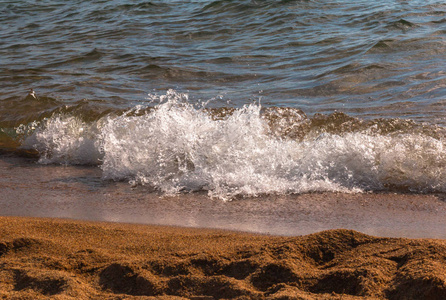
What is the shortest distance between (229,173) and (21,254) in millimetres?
1907

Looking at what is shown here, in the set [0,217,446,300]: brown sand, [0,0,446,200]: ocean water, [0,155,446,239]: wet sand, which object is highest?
[0,0,446,200]: ocean water

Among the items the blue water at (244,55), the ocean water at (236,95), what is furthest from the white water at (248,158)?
the blue water at (244,55)

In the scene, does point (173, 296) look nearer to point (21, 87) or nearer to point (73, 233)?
point (73, 233)

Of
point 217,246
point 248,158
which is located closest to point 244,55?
point 248,158

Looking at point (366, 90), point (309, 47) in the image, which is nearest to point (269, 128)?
point (366, 90)

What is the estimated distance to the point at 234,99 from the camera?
6520mm

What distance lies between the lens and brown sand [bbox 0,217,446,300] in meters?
2.24

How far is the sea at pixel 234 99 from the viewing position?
14.0 ft

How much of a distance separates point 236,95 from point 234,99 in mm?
184

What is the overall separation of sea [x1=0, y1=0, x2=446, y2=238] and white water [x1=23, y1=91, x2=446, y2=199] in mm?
13

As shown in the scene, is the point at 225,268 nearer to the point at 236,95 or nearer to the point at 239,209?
the point at 239,209

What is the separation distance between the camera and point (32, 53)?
9930 millimetres

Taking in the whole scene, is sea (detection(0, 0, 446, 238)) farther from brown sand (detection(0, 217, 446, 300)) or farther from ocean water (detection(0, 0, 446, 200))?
brown sand (detection(0, 217, 446, 300))

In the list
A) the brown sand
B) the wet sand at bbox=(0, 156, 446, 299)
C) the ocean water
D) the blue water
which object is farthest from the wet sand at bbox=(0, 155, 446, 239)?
the blue water
